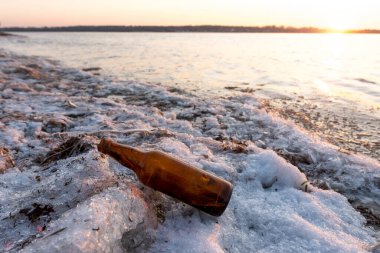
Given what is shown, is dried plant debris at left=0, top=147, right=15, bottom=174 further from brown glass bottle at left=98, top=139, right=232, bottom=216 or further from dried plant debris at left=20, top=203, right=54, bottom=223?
brown glass bottle at left=98, top=139, right=232, bottom=216

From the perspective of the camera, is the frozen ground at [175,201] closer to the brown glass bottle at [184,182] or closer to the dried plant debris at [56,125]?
the dried plant debris at [56,125]

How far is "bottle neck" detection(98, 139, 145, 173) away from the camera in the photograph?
2.62 meters

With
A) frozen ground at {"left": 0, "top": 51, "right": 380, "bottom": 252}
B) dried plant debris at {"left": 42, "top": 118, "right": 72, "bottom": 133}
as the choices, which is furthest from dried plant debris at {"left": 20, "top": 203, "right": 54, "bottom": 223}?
dried plant debris at {"left": 42, "top": 118, "right": 72, "bottom": 133}

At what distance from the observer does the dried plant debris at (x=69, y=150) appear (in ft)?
12.2

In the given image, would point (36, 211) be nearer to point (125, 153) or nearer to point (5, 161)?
point (125, 153)

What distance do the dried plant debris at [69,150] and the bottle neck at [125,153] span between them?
51.7 inches

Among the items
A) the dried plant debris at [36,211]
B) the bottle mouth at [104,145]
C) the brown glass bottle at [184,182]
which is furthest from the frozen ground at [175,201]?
the bottle mouth at [104,145]

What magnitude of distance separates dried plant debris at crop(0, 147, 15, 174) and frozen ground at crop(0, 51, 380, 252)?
11 millimetres

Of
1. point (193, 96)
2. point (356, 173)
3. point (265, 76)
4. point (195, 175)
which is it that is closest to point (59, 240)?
point (195, 175)

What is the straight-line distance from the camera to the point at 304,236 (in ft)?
8.68

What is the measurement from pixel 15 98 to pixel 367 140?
6.92m

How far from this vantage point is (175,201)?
272cm

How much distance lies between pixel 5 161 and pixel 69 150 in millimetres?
652

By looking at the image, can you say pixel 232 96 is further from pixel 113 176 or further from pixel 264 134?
pixel 113 176
